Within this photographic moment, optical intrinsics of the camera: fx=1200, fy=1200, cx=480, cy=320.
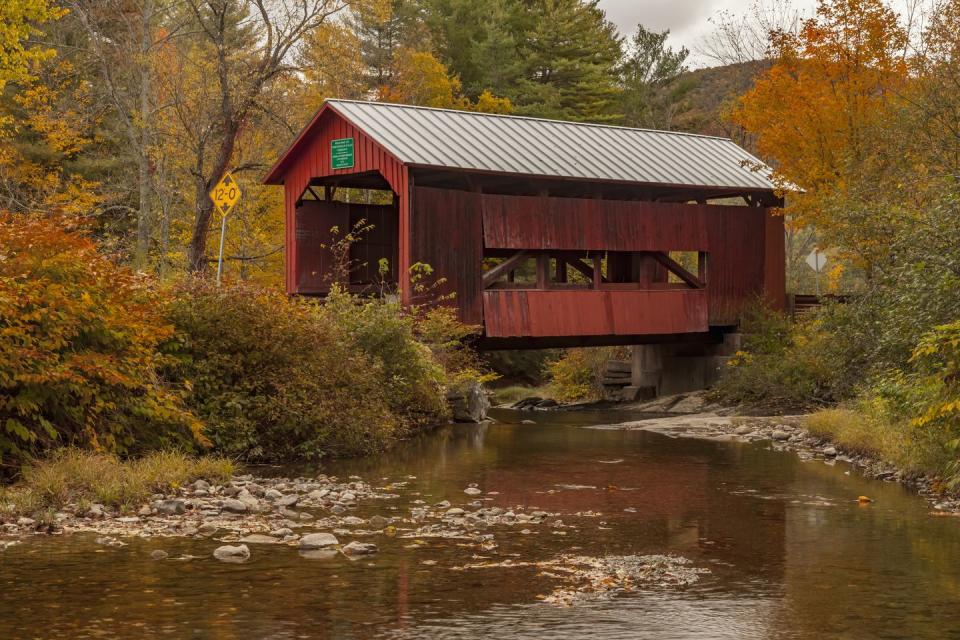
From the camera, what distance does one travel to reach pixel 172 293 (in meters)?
13.8

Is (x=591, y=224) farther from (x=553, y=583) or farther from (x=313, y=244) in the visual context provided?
(x=553, y=583)

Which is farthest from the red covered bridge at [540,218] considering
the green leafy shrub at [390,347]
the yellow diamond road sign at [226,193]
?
the yellow diamond road sign at [226,193]

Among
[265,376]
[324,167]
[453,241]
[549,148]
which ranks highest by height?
[549,148]

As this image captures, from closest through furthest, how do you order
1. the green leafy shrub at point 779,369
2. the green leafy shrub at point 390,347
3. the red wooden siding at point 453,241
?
1. the green leafy shrub at point 390,347
2. the red wooden siding at point 453,241
3. the green leafy shrub at point 779,369

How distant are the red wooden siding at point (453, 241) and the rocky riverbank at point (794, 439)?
326 cm

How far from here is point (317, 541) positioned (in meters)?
8.49

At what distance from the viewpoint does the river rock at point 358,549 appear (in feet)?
27.2

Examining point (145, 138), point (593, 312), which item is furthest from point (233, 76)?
point (593, 312)

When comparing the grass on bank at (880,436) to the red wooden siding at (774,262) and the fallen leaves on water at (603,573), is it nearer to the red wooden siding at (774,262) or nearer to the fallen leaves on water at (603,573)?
the fallen leaves on water at (603,573)

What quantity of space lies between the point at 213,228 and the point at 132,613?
23281 millimetres

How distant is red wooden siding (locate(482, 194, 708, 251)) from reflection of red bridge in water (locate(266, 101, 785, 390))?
0.09 ft

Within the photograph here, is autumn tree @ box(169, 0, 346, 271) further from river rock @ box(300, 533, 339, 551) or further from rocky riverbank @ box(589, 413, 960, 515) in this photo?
river rock @ box(300, 533, 339, 551)

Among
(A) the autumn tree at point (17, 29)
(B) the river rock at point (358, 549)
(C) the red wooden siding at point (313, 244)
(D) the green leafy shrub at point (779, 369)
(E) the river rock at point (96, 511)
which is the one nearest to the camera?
(B) the river rock at point (358, 549)

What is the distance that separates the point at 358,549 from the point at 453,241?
12587mm
